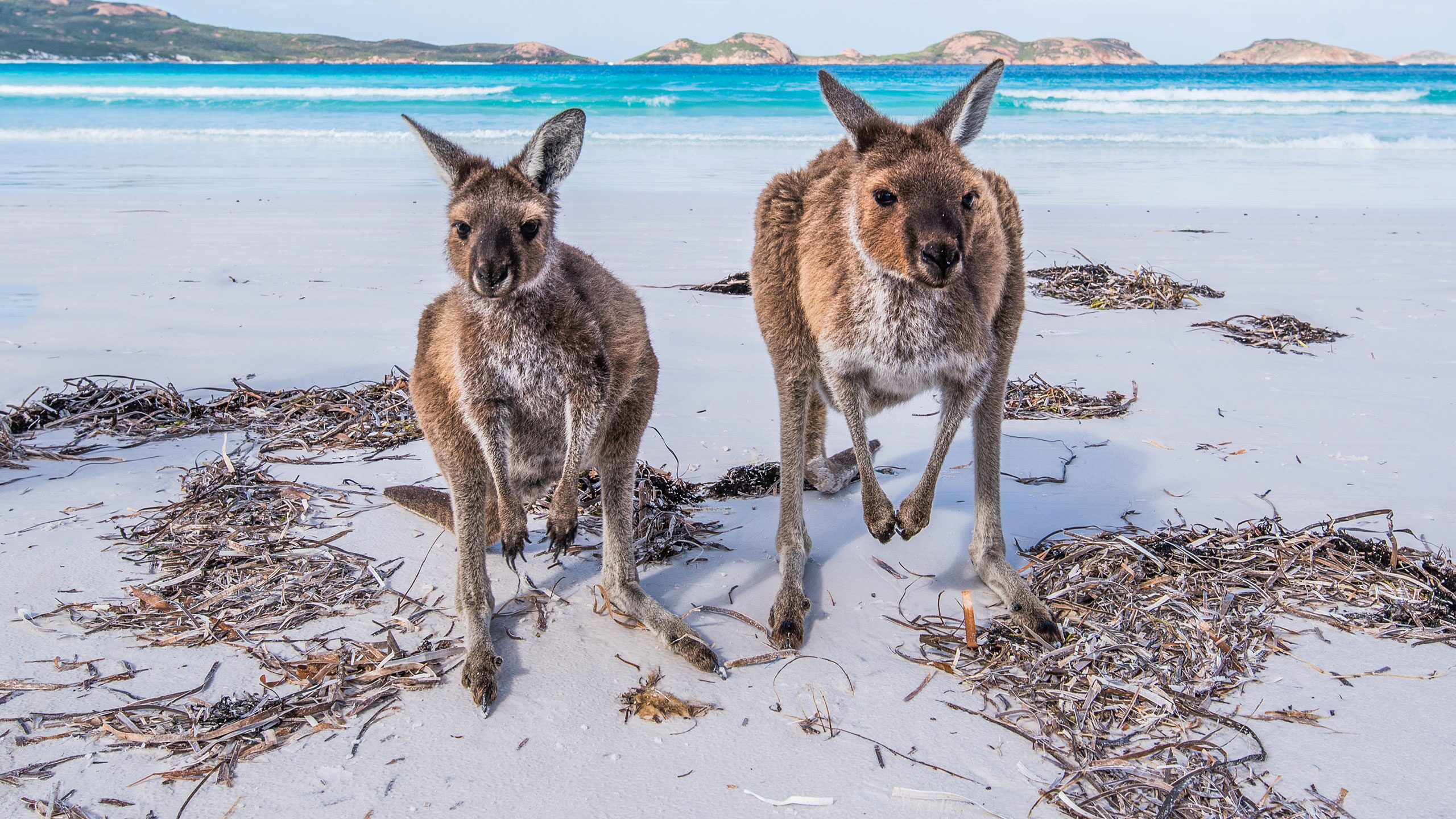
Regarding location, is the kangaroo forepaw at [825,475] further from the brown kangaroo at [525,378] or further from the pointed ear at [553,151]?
the pointed ear at [553,151]

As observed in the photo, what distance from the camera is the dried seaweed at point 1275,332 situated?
504 cm

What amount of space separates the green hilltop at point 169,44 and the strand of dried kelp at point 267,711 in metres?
66.8

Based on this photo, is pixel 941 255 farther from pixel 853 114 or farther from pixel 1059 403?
pixel 1059 403

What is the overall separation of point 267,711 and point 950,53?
72284mm

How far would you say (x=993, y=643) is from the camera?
250 cm

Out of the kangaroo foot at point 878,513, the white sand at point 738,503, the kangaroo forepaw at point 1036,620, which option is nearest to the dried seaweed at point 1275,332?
the white sand at point 738,503

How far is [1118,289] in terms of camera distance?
6062 mm

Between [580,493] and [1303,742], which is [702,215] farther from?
[1303,742]

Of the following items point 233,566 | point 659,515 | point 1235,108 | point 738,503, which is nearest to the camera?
point 233,566

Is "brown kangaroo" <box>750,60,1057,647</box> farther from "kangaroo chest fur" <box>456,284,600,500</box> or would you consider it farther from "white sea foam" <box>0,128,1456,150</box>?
"white sea foam" <box>0,128,1456,150</box>

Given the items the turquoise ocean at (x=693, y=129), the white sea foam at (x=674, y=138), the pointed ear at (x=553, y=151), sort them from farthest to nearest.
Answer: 1. the white sea foam at (x=674, y=138)
2. the turquoise ocean at (x=693, y=129)
3. the pointed ear at (x=553, y=151)

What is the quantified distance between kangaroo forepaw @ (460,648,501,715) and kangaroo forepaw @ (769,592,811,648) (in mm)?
740

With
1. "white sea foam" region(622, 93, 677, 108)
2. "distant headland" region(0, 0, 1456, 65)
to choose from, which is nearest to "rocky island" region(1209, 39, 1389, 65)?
"distant headland" region(0, 0, 1456, 65)

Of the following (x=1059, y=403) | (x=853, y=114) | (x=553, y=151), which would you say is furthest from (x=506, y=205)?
(x=1059, y=403)
